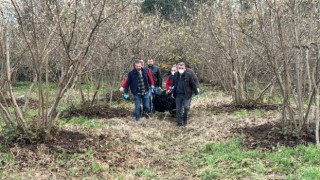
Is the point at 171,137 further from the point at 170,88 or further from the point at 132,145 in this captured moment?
the point at 170,88

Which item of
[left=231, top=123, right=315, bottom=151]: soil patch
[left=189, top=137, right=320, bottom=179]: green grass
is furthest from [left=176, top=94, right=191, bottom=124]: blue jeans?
[left=189, top=137, right=320, bottom=179]: green grass

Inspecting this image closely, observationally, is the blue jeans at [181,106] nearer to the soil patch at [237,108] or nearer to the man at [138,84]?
the man at [138,84]

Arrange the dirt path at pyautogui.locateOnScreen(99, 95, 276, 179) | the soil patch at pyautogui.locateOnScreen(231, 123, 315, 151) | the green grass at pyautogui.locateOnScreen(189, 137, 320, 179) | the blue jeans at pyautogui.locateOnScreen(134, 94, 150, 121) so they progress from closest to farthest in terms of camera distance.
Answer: the green grass at pyautogui.locateOnScreen(189, 137, 320, 179) → the dirt path at pyautogui.locateOnScreen(99, 95, 276, 179) → the soil patch at pyautogui.locateOnScreen(231, 123, 315, 151) → the blue jeans at pyautogui.locateOnScreen(134, 94, 150, 121)

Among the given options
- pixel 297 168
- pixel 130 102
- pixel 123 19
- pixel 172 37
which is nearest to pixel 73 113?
pixel 123 19

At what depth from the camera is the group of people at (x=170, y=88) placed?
10180mm

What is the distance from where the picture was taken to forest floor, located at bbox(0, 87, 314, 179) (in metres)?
5.93

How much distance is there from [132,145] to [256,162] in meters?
2.39

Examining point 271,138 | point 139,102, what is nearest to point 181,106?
point 139,102

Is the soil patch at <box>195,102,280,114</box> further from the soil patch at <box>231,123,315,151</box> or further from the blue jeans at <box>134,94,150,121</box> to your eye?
the soil patch at <box>231,123,315,151</box>

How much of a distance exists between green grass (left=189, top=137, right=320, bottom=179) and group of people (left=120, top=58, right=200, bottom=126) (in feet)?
9.67

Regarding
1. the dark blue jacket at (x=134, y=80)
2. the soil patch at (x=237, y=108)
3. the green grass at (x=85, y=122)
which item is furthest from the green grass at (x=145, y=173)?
the soil patch at (x=237, y=108)

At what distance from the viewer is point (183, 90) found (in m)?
10.2

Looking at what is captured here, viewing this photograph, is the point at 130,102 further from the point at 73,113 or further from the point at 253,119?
the point at 253,119

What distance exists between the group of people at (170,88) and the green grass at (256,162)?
295cm
